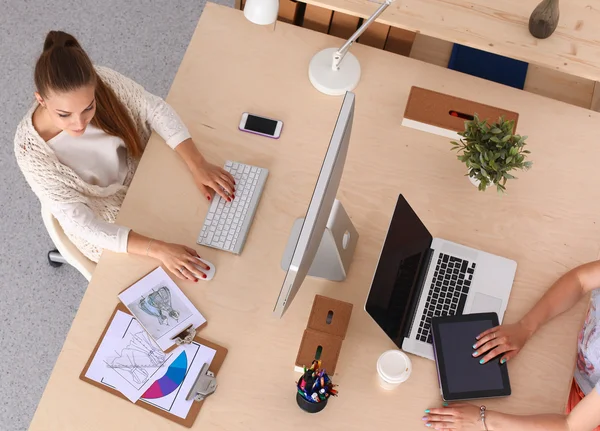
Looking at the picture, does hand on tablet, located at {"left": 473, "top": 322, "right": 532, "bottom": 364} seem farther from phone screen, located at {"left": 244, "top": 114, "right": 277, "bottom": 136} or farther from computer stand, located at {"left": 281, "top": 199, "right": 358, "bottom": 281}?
phone screen, located at {"left": 244, "top": 114, "right": 277, "bottom": 136}

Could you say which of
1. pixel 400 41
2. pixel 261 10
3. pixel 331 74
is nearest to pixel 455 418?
pixel 331 74

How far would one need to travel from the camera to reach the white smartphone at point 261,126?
1.87 meters

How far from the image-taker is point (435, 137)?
6.26 ft

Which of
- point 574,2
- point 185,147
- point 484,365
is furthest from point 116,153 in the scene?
point 574,2

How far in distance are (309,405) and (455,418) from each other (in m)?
0.35

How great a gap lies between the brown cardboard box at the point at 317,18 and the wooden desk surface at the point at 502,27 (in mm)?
168

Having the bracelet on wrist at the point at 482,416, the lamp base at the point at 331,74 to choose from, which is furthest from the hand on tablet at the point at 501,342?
the lamp base at the point at 331,74

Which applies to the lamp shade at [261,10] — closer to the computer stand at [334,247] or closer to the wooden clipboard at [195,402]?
the computer stand at [334,247]

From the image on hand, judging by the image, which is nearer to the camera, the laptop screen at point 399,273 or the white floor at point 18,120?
the laptop screen at point 399,273

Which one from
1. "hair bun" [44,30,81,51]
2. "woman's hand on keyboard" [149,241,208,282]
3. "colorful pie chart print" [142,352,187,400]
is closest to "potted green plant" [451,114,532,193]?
"woman's hand on keyboard" [149,241,208,282]

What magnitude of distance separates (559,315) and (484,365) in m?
0.26

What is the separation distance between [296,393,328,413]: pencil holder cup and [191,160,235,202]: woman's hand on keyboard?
0.56 meters

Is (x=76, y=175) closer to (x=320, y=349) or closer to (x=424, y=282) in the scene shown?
(x=320, y=349)

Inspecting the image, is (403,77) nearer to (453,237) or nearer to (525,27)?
(525,27)
